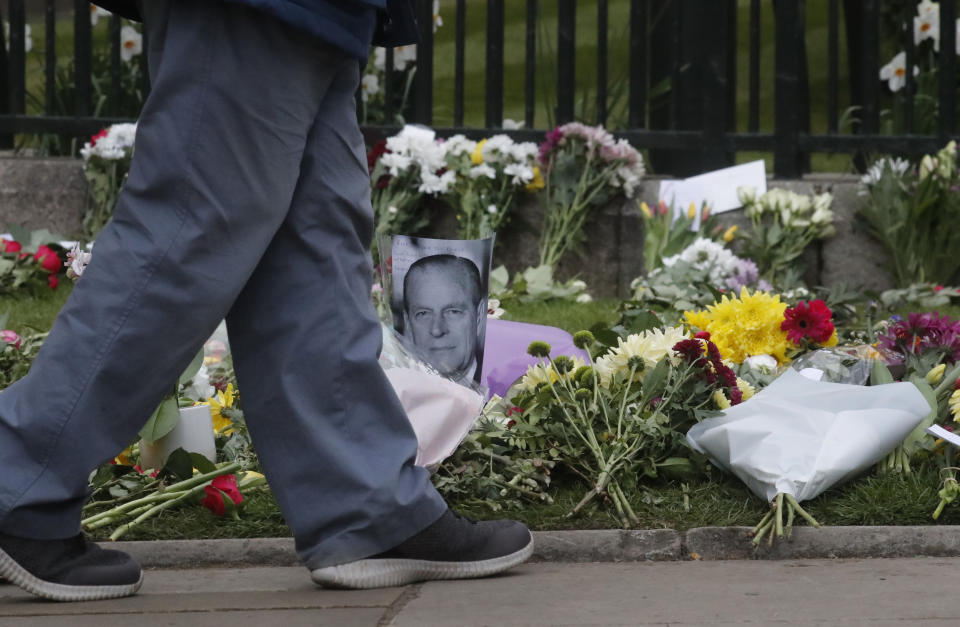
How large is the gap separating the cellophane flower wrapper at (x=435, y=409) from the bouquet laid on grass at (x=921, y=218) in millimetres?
3099

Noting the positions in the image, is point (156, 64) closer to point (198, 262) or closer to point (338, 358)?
point (198, 262)

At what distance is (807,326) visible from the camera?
3.58 metres

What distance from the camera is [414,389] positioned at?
2992 millimetres

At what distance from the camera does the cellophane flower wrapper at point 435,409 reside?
2.91 meters

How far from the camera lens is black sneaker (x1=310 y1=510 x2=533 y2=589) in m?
2.35

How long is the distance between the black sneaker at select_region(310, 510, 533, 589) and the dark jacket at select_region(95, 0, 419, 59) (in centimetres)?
80

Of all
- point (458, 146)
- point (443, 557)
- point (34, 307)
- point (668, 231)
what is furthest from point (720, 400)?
point (458, 146)

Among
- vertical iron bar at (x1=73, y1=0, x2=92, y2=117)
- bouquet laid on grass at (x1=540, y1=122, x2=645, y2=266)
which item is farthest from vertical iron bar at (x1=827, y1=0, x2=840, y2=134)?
vertical iron bar at (x1=73, y1=0, x2=92, y2=117)

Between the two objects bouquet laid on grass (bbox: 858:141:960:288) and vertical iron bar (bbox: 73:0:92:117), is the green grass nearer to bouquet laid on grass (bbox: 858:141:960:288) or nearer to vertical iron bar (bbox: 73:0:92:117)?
vertical iron bar (bbox: 73:0:92:117)

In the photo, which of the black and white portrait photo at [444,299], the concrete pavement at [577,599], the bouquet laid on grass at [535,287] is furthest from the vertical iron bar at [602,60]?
the concrete pavement at [577,599]

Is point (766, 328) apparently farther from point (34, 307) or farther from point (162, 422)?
point (34, 307)

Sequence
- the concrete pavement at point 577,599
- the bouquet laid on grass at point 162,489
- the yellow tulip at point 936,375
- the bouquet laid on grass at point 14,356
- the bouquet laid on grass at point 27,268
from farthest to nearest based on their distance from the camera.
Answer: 1. the bouquet laid on grass at point 27,268
2. the bouquet laid on grass at point 14,356
3. the yellow tulip at point 936,375
4. the bouquet laid on grass at point 162,489
5. the concrete pavement at point 577,599

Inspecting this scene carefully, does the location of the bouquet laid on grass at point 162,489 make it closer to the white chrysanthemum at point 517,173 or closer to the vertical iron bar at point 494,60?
the white chrysanthemum at point 517,173

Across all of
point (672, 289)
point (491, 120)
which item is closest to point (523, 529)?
point (672, 289)
